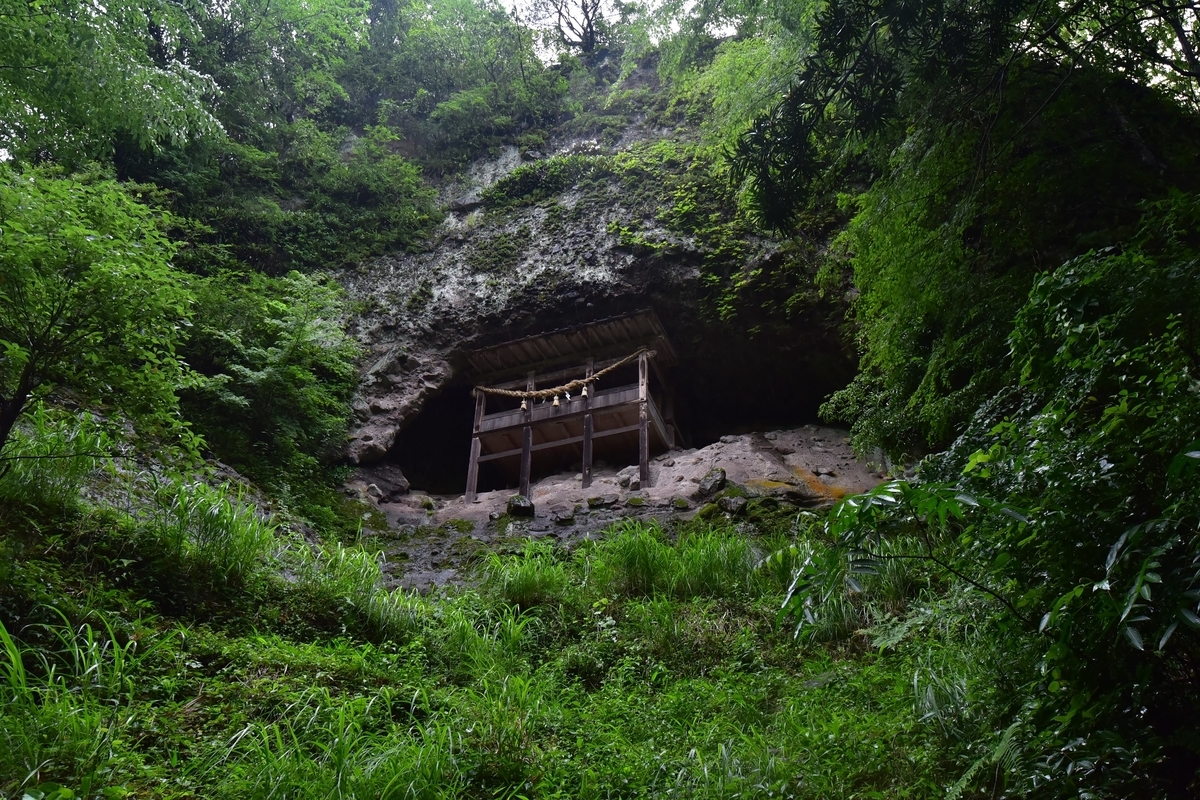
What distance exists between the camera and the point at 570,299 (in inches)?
491

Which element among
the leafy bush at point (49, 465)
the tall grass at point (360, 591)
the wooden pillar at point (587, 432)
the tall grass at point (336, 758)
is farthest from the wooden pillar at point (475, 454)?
the tall grass at point (336, 758)

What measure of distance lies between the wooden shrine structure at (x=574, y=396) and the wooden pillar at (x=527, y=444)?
2 centimetres

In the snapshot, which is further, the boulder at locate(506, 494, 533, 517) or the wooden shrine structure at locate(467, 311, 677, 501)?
the wooden shrine structure at locate(467, 311, 677, 501)

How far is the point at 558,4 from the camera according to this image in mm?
18719

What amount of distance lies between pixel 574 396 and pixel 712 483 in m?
3.52

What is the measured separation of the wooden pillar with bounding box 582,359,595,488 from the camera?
36.6ft

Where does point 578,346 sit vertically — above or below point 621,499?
above

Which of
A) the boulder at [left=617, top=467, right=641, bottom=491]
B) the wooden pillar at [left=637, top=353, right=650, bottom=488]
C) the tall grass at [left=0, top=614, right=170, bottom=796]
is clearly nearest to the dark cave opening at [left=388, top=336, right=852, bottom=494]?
the wooden pillar at [left=637, top=353, right=650, bottom=488]

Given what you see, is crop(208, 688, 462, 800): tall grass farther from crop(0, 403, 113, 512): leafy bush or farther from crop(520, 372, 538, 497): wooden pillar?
crop(520, 372, 538, 497): wooden pillar

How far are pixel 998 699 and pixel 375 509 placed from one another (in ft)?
28.7

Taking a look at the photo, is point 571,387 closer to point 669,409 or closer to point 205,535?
point 669,409

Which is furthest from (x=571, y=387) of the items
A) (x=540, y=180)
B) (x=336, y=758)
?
(x=336, y=758)

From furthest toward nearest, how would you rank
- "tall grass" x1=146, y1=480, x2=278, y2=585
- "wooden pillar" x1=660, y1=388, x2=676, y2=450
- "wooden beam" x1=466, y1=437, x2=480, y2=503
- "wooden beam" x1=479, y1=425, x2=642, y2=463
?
"wooden pillar" x1=660, y1=388, x2=676, y2=450 < "wooden beam" x1=479, y1=425, x2=642, y2=463 < "wooden beam" x1=466, y1=437, x2=480, y2=503 < "tall grass" x1=146, y1=480, x2=278, y2=585

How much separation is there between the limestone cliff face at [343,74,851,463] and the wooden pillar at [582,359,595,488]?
34.2 inches
